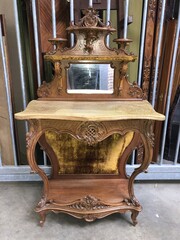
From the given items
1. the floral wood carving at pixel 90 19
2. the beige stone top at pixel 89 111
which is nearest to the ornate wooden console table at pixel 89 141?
the beige stone top at pixel 89 111

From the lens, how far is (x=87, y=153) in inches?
65.1

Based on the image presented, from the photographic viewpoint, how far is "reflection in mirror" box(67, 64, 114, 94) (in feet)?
4.57

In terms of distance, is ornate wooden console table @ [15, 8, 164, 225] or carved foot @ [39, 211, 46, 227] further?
carved foot @ [39, 211, 46, 227]

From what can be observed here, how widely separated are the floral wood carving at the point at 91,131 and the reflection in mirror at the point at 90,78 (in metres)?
0.32

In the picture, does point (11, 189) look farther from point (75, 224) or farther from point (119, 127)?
point (119, 127)

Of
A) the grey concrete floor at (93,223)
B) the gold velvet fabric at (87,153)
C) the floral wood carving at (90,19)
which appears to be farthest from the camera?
the gold velvet fabric at (87,153)

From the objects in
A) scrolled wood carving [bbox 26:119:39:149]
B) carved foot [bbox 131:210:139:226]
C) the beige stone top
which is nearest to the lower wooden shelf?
carved foot [bbox 131:210:139:226]

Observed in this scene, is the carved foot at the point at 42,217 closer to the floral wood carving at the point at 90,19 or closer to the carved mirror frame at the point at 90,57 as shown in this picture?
the carved mirror frame at the point at 90,57

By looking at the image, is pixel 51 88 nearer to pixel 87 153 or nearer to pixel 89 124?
pixel 89 124

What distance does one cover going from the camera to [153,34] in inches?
61.4

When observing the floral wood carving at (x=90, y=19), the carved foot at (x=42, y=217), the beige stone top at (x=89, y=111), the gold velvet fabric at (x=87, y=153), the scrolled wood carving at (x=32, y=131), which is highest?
the floral wood carving at (x=90, y=19)

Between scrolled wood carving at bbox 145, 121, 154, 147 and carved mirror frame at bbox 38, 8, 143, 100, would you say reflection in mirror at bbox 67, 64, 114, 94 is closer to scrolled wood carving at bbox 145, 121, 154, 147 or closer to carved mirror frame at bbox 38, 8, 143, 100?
carved mirror frame at bbox 38, 8, 143, 100

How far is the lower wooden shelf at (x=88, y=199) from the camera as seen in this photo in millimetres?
1400

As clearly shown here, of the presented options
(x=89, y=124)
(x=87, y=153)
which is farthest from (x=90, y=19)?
(x=87, y=153)
